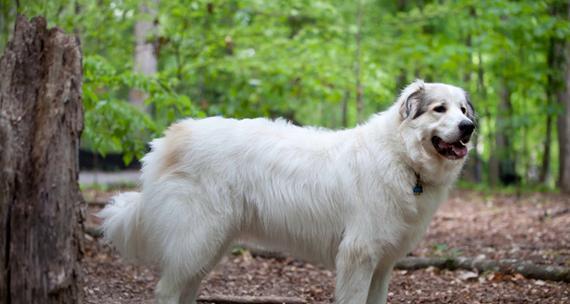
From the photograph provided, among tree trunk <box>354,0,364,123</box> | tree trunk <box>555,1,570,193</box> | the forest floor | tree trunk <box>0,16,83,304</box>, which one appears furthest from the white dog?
tree trunk <box>555,1,570,193</box>

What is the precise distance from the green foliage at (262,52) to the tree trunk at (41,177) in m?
2.59

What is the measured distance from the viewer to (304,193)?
413cm

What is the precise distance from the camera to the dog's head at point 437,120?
391 cm

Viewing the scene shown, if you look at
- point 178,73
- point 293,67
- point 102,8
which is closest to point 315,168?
point 102,8

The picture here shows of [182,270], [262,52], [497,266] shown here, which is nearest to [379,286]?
[182,270]

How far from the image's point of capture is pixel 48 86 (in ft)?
9.47

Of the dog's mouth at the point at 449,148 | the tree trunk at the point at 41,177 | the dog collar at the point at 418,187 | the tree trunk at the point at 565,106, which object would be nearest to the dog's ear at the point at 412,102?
the dog's mouth at the point at 449,148

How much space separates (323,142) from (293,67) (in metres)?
5.81

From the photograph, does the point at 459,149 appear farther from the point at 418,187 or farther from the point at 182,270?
the point at 182,270

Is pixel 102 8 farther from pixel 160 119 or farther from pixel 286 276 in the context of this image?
pixel 286 276

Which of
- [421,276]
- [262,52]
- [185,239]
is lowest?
[421,276]

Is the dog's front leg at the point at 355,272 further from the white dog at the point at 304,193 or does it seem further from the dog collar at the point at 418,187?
the dog collar at the point at 418,187

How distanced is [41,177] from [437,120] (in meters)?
2.44

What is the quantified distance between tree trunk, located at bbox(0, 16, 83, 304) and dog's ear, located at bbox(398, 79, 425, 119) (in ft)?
6.87
